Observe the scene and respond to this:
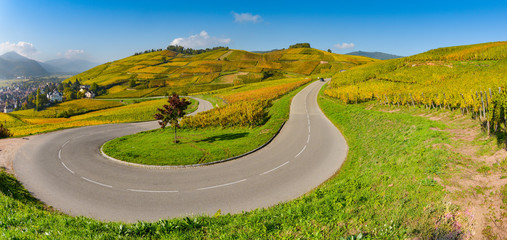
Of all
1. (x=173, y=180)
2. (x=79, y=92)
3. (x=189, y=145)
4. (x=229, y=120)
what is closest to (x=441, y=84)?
(x=229, y=120)

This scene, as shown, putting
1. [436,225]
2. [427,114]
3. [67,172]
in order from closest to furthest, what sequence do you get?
[436,225] < [67,172] < [427,114]

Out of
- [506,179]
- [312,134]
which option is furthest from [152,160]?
[506,179]

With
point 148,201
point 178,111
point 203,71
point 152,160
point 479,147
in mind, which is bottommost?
point 148,201

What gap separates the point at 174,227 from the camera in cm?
719

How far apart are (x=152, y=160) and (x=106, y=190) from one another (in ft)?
14.2

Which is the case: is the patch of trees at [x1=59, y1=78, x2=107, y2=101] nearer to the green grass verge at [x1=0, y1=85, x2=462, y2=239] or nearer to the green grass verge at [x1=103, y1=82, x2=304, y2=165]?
the green grass verge at [x1=103, y1=82, x2=304, y2=165]

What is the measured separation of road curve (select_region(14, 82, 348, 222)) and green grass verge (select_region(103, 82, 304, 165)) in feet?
3.76

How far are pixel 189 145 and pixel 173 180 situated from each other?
25.3ft

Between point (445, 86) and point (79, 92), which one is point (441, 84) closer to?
point (445, 86)

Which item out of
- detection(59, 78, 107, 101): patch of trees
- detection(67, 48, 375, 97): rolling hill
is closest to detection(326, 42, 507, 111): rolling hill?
detection(67, 48, 375, 97): rolling hill

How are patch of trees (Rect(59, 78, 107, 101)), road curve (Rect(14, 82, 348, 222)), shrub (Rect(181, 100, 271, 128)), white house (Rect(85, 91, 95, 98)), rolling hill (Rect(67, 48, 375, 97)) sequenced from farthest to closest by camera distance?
rolling hill (Rect(67, 48, 375, 97)) → white house (Rect(85, 91, 95, 98)) → patch of trees (Rect(59, 78, 107, 101)) → shrub (Rect(181, 100, 271, 128)) → road curve (Rect(14, 82, 348, 222))

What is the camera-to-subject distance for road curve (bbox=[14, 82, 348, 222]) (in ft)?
39.7

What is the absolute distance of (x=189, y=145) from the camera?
73.6 feet

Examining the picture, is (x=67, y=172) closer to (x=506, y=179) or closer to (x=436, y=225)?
(x=436, y=225)
